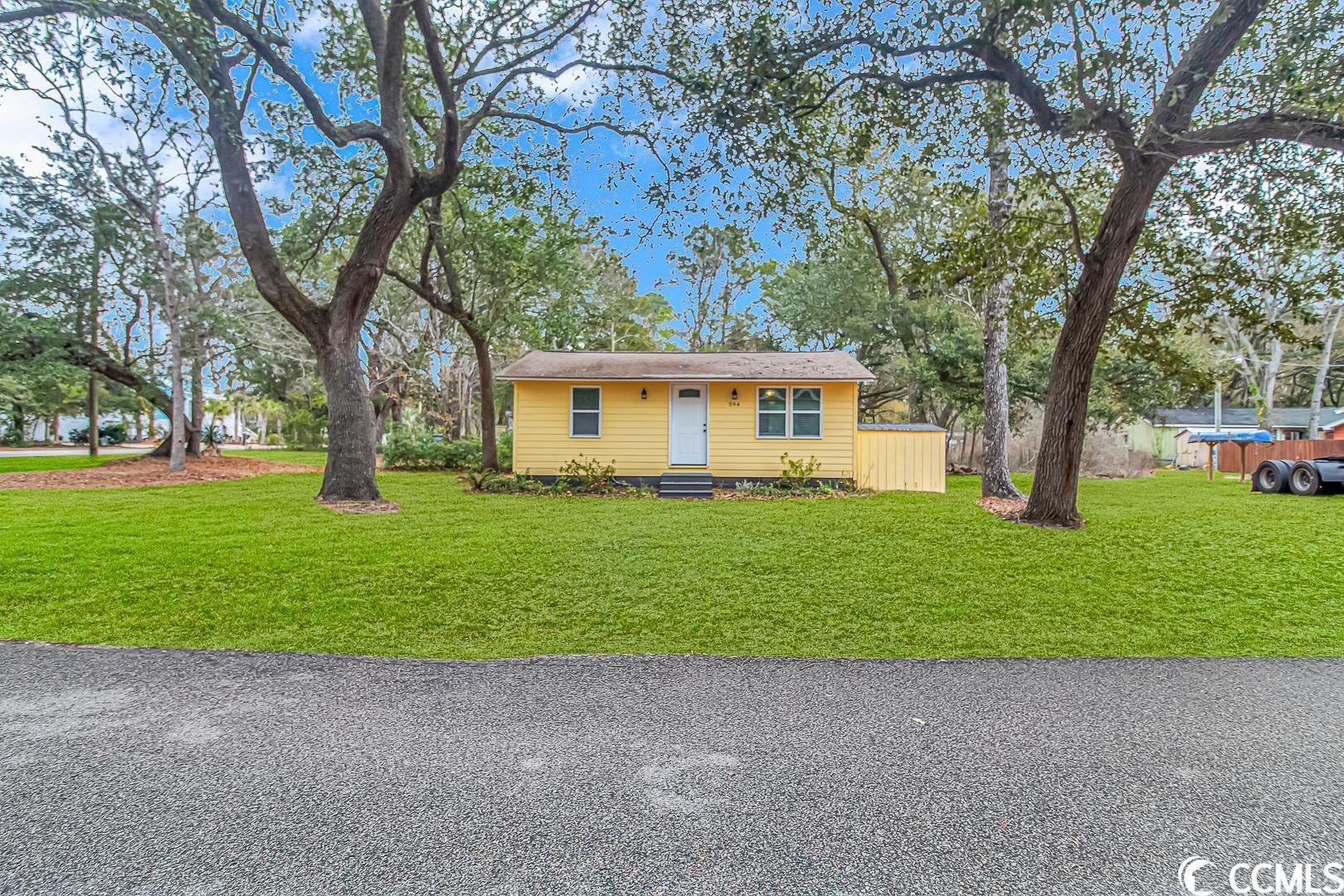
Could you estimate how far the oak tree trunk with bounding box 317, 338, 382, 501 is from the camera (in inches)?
398

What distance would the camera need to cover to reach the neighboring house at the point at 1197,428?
25.5 metres

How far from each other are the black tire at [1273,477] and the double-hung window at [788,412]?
9.53 meters

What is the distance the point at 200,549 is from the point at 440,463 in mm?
11855

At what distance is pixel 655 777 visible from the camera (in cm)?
258

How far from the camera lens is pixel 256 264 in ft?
31.8

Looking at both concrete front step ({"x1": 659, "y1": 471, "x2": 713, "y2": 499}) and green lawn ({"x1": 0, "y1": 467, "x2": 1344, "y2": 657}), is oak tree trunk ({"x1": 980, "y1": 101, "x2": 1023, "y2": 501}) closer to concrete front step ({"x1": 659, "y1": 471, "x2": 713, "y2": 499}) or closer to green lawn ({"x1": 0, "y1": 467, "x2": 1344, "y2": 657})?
green lawn ({"x1": 0, "y1": 467, "x2": 1344, "y2": 657})

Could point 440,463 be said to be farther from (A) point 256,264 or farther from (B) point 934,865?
(B) point 934,865

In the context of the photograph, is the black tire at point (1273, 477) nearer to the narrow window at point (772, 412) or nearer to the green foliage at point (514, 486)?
the narrow window at point (772, 412)

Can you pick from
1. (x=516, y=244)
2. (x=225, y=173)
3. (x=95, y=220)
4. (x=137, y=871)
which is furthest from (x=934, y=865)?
(x=95, y=220)

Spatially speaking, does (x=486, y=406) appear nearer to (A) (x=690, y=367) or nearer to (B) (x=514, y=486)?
(B) (x=514, y=486)

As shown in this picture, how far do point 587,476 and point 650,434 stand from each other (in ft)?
5.76

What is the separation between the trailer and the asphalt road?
1225 centimetres

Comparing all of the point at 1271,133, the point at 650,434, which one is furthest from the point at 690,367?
the point at 1271,133

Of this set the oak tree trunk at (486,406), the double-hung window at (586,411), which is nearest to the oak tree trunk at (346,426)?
the double-hung window at (586,411)
